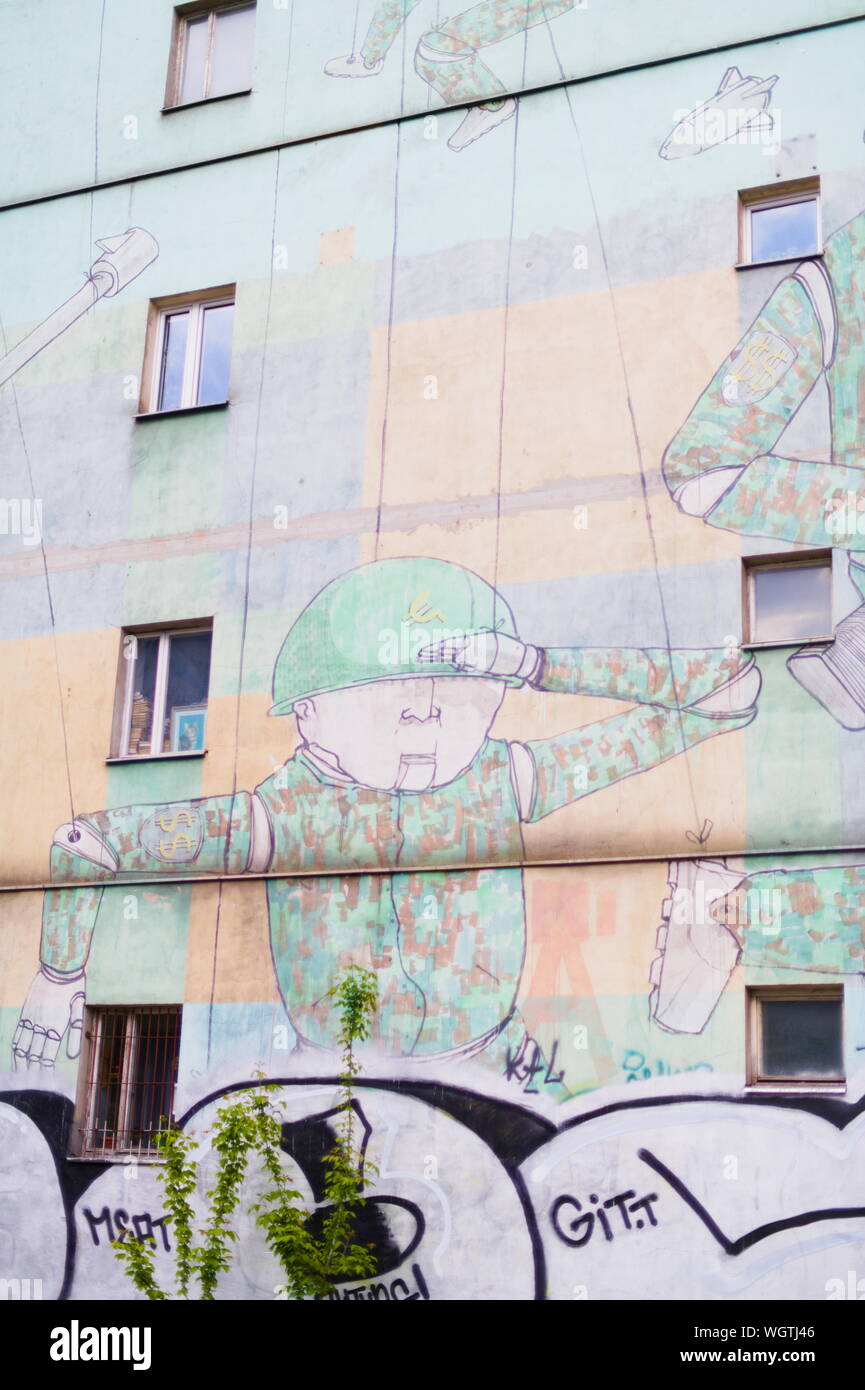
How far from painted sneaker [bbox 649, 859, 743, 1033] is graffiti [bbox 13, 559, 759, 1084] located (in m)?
0.93

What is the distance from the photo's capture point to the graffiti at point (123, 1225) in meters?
12.2

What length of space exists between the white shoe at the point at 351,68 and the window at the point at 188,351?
7.58 ft

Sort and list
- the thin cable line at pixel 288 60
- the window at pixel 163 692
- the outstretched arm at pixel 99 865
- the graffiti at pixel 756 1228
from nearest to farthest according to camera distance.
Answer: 1. the graffiti at pixel 756 1228
2. the outstretched arm at pixel 99 865
3. the window at pixel 163 692
4. the thin cable line at pixel 288 60

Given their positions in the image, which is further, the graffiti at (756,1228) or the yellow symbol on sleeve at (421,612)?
the yellow symbol on sleeve at (421,612)

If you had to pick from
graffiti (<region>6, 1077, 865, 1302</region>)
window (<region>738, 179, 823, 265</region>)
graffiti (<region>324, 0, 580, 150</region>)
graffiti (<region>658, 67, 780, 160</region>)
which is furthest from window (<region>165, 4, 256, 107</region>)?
graffiti (<region>6, 1077, 865, 1302</region>)

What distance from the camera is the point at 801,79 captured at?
12.7 metres

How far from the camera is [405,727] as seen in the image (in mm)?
12625

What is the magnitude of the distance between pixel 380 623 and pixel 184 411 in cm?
300

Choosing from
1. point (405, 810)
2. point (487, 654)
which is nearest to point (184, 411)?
point (487, 654)

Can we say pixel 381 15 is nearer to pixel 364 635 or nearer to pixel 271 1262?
pixel 364 635

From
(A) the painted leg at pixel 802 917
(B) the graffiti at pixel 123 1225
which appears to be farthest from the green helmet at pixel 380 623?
(B) the graffiti at pixel 123 1225

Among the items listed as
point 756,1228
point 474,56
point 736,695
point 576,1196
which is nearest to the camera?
point 756,1228

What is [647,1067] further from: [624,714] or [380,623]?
[380,623]

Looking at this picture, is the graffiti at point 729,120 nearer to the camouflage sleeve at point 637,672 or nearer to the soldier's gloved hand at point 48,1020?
the camouflage sleeve at point 637,672
